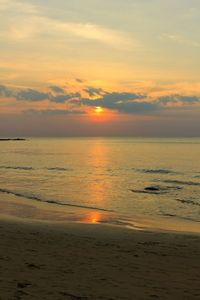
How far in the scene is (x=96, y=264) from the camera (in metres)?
10.9

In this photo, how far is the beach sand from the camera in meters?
8.45

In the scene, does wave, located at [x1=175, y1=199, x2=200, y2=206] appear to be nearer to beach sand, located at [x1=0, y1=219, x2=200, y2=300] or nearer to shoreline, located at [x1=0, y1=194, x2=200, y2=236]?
shoreline, located at [x1=0, y1=194, x2=200, y2=236]

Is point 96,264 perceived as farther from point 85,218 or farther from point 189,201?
point 189,201

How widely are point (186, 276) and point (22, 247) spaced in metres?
5.53

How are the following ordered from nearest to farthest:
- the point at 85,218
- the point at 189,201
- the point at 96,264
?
the point at 96,264, the point at 85,218, the point at 189,201

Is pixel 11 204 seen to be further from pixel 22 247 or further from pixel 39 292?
pixel 39 292

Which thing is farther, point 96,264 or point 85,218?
point 85,218

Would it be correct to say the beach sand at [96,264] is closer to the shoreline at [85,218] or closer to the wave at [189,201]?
the shoreline at [85,218]

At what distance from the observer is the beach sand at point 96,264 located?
8.45 metres

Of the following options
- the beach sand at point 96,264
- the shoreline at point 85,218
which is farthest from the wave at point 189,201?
the beach sand at point 96,264

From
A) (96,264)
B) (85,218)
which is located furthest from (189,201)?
(96,264)

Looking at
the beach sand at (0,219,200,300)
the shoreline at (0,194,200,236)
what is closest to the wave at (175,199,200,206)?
the shoreline at (0,194,200,236)

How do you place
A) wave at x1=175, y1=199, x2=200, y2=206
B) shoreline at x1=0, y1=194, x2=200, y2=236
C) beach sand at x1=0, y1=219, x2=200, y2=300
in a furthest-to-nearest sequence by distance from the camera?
wave at x1=175, y1=199, x2=200, y2=206 < shoreline at x1=0, y1=194, x2=200, y2=236 < beach sand at x1=0, y1=219, x2=200, y2=300

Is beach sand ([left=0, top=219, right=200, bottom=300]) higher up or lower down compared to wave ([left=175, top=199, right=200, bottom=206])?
higher up
